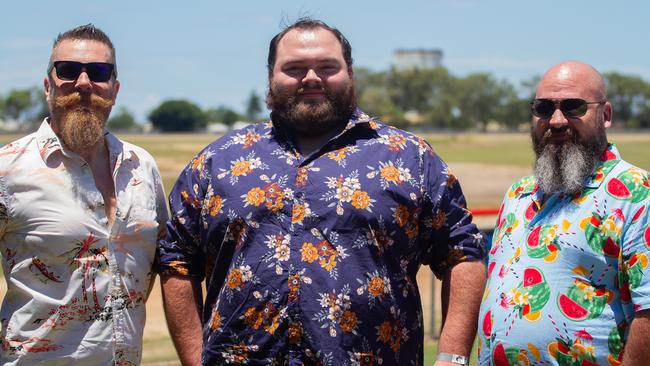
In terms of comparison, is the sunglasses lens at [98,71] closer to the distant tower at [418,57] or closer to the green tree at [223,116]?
the green tree at [223,116]

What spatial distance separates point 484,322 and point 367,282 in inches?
26.9

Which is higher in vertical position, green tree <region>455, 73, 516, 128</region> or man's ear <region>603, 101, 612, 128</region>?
man's ear <region>603, 101, 612, 128</region>

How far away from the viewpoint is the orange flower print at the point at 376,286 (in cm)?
364

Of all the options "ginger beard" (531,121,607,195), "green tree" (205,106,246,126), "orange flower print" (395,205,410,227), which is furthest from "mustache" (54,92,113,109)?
"green tree" (205,106,246,126)

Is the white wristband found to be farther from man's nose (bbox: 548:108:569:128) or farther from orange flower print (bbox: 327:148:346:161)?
man's nose (bbox: 548:108:569:128)

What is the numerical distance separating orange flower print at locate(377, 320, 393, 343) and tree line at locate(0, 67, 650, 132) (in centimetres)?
12014

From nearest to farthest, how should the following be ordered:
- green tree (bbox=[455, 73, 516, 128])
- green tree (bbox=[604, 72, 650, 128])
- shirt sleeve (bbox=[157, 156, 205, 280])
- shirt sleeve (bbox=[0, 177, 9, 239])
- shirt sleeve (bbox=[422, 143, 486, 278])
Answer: shirt sleeve (bbox=[422, 143, 486, 278]) → shirt sleeve (bbox=[157, 156, 205, 280]) → shirt sleeve (bbox=[0, 177, 9, 239]) → green tree (bbox=[604, 72, 650, 128]) → green tree (bbox=[455, 73, 516, 128])

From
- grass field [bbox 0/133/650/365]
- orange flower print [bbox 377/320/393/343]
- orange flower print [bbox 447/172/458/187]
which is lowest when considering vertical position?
grass field [bbox 0/133/650/365]

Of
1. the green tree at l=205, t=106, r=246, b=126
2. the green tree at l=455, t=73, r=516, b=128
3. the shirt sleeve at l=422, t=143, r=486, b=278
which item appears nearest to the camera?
the shirt sleeve at l=422, t=143, r=486, b=278

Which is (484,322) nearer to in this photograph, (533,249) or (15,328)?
(533,249)

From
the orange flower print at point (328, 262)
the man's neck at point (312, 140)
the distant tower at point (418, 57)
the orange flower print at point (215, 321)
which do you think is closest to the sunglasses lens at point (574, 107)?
the man's neck at point (312, 140)

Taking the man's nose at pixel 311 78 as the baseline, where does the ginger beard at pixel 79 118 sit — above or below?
below

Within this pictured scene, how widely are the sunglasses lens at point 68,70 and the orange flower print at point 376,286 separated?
1.63 meters

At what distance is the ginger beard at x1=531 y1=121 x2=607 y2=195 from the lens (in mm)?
3920
